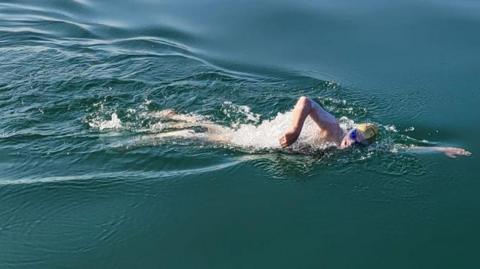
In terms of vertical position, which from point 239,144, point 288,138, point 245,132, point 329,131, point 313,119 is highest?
point 313,119

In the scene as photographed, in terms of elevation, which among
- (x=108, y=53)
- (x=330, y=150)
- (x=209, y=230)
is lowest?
(x=209, y=230)

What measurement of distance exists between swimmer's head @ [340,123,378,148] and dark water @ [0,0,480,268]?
0.69 ft

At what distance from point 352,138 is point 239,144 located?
1740mm

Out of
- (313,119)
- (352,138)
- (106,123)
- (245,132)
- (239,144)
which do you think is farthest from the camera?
(106,123)

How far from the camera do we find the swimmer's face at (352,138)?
895 centimetres

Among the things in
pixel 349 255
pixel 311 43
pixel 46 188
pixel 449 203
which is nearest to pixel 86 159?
pixel 46 188

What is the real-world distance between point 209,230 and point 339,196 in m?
1.88

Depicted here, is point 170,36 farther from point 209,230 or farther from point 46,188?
point 209,230

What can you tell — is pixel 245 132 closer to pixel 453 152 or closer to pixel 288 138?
pixel 288 138

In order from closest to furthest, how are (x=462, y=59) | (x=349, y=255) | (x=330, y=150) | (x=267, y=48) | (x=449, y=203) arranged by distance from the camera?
(x=349, y=255), (x=449, y=203), (x=330, y=150), (x=462, y=59), (x=267, y=48)

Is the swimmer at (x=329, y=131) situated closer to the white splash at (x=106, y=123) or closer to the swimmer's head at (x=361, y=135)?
the swimmer's head at (x=361, y=135)

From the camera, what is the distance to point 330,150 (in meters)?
9.23

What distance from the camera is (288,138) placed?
28.6 ft

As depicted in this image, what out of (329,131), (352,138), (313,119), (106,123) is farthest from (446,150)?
(106,123)
